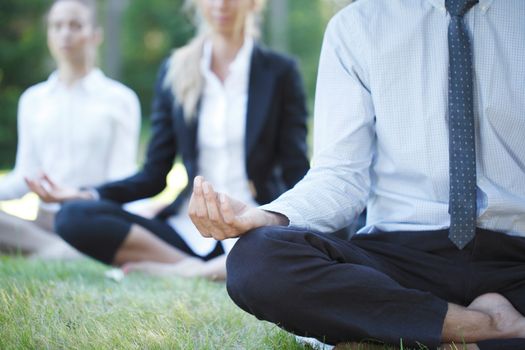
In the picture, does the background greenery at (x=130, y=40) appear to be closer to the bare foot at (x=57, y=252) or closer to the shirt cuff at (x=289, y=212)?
the bare foot at (x=57, y=252)

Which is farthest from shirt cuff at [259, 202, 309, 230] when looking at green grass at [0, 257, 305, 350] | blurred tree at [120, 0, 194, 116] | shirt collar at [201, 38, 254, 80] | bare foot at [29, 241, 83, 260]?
blurred tree at [120, 0, 194, 116]

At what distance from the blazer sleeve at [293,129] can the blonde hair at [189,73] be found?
41cm

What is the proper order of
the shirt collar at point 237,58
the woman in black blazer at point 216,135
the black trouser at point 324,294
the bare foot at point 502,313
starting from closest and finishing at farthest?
1. the black trouser at point 324,294
2. the bare foot at point 502,313
3. the woman in black blazer at point 216,135
4. the shirt collar at point 237,58

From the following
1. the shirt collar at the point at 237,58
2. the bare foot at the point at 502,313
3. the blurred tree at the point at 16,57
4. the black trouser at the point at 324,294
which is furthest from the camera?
the blurred tree at the point at 16,57

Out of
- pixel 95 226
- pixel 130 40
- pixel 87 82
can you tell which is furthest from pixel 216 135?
pixel 130 40

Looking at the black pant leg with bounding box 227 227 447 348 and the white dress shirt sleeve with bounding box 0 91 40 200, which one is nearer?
the black pant leg with bounding box 227 227 447 348

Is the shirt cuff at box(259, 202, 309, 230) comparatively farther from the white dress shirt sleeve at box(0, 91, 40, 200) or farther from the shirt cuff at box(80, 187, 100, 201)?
the white dress shirt sleeve at box(0, 91, 40, 200)

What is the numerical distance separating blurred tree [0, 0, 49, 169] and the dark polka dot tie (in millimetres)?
12779

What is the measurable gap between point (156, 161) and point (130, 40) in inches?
1002

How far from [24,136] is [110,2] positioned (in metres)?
19.5

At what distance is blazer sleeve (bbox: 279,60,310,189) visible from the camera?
4641mm

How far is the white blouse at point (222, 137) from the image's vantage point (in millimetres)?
4660

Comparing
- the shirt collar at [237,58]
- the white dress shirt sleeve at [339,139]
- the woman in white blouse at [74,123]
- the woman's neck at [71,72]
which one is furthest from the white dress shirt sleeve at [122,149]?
the white dress shirt sleeve at [339,139]

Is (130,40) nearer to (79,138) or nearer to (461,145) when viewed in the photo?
(79,138)
